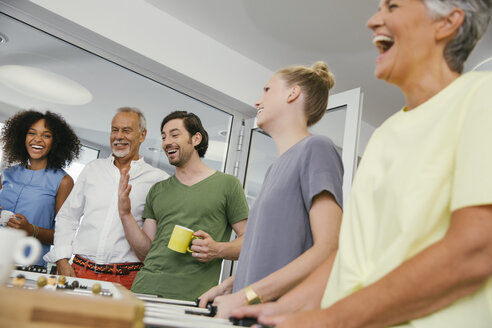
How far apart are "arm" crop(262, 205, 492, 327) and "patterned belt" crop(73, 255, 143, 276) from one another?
1.71 metres

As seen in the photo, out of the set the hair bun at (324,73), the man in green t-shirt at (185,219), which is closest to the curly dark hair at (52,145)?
the man in green t-shirt at (185,219)

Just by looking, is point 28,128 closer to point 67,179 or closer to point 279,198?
point 67,179

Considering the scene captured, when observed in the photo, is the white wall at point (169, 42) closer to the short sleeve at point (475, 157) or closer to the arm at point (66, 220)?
the arm at point (66, 220)

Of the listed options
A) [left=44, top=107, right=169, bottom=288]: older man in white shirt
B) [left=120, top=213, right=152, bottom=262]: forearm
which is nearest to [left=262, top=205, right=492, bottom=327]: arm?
[left=120, top=213, right=152, bottom=262]: forearm

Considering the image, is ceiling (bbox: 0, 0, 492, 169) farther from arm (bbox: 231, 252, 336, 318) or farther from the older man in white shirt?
arm (bbox: 231, 252, 336, 318)

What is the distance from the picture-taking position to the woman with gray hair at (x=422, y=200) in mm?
533

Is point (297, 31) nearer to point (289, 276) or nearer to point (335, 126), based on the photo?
point (335, 126)

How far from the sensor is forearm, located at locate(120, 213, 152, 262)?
2.09 m

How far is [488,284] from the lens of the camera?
1.80 ft

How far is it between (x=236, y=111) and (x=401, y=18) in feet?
8.38

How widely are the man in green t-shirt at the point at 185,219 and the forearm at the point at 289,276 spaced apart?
816 mm

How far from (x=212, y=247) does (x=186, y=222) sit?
24cm

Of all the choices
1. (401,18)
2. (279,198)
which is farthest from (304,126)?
(401,18)

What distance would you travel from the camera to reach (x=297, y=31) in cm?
286
